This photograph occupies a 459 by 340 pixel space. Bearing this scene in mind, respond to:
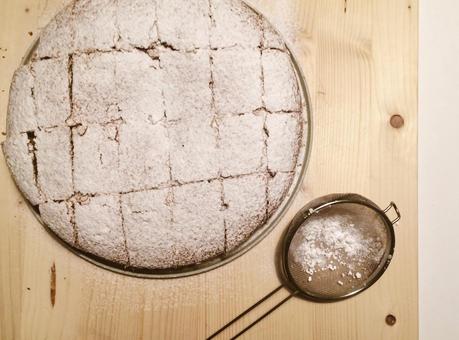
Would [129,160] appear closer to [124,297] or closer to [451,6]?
[124,297]

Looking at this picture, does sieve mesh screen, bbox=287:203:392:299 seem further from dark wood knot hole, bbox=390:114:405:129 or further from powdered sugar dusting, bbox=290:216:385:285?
dark wood knot hole, bbox=390:114:405:129

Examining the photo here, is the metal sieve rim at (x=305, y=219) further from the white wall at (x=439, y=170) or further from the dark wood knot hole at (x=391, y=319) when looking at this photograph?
the white wall at (x=439, y=170)

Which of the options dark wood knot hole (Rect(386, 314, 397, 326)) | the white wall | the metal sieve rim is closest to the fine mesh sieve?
the metal sieve rim

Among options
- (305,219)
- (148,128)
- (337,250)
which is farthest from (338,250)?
(148,128)

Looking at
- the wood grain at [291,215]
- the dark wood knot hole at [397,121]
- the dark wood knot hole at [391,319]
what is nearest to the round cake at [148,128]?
the wood grain at [291,215]

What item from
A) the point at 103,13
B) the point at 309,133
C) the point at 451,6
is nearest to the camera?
the point at 103,13

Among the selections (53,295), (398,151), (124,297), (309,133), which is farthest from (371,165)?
(53,295)
